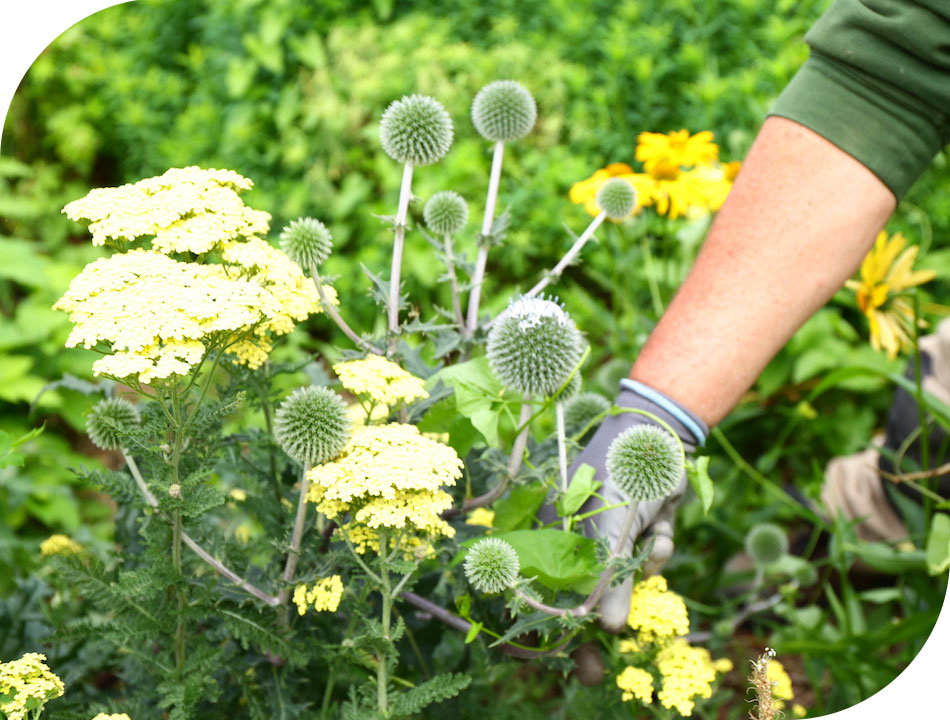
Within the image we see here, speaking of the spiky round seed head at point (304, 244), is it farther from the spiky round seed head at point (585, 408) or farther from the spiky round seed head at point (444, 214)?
the spiky round seed head at point (585, 408)

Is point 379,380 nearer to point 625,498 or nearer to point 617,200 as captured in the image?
point 625,498

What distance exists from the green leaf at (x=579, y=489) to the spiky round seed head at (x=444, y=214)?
41cm

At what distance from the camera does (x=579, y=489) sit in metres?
1.03

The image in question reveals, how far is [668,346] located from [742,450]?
1255 millimetres

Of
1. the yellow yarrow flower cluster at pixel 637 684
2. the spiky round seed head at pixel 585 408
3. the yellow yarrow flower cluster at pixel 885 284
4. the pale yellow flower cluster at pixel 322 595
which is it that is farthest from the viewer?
the yellow yarrow flower cluster at pixel 885 284

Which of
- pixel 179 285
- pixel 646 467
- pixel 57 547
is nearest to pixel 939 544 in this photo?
pixel 646 467

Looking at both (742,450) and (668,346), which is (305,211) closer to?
(742,450)

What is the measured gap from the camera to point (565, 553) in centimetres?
103

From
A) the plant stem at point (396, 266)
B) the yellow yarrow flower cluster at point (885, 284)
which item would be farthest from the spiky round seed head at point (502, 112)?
the yellow yarrow flower cluster at point (885, 284)

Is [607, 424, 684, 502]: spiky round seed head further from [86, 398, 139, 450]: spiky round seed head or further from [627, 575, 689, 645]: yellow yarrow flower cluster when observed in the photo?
[86, 398, 139, 450]: spiky round seed head

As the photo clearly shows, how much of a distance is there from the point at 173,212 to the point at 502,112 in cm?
52

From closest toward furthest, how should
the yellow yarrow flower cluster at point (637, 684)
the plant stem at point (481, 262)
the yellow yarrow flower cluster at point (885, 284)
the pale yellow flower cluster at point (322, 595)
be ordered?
the pale yellow flower cluster at point (322, 595)
the yellow yarrow flower cluster at point (637, 684)
the plant stem at point (481, 262)
the yellow yarrow flower cluster at point (885, 284)

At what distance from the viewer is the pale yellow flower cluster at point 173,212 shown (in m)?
0.95

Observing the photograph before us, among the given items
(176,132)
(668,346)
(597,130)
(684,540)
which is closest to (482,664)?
(668,346)
